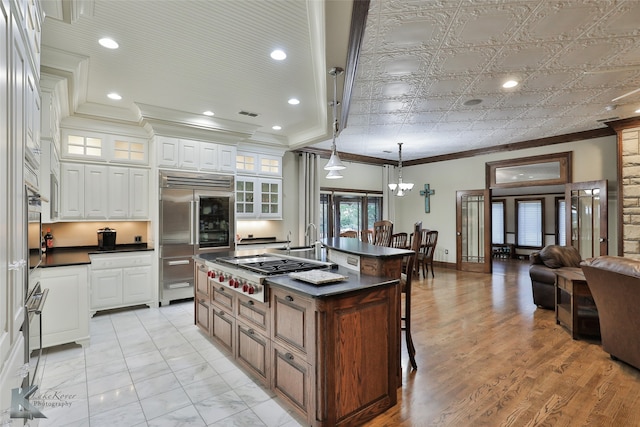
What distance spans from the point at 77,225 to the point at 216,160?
7.36ft

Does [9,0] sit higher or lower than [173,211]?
higher

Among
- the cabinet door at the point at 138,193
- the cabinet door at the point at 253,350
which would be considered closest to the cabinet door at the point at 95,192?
the cabinet door at the point at 138,193

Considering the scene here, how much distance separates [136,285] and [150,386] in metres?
2.45

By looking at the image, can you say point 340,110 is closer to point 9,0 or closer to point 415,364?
point 415,364

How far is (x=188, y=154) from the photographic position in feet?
16.5

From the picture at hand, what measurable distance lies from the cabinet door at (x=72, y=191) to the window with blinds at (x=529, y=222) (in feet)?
38.3

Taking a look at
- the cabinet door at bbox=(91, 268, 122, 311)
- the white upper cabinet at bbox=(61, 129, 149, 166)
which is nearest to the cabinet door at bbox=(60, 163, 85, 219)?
the white upper cabinet at bbox=(61, 129, 149, 166)

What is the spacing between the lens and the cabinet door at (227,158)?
535cm

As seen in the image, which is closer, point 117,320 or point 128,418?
point 128,418

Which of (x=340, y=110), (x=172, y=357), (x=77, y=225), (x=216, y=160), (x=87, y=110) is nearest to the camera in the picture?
(x=172, y=357)

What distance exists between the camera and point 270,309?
92.4 inches

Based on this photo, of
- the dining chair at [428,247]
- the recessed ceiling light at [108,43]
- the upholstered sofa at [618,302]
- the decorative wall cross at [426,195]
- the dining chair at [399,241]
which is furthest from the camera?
the decorative wall cross at [426,195]

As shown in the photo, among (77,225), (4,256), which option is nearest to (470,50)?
(4,256)

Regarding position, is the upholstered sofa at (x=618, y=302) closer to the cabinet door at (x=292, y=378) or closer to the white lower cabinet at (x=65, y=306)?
the cabinet door at (x=292, y=378)
